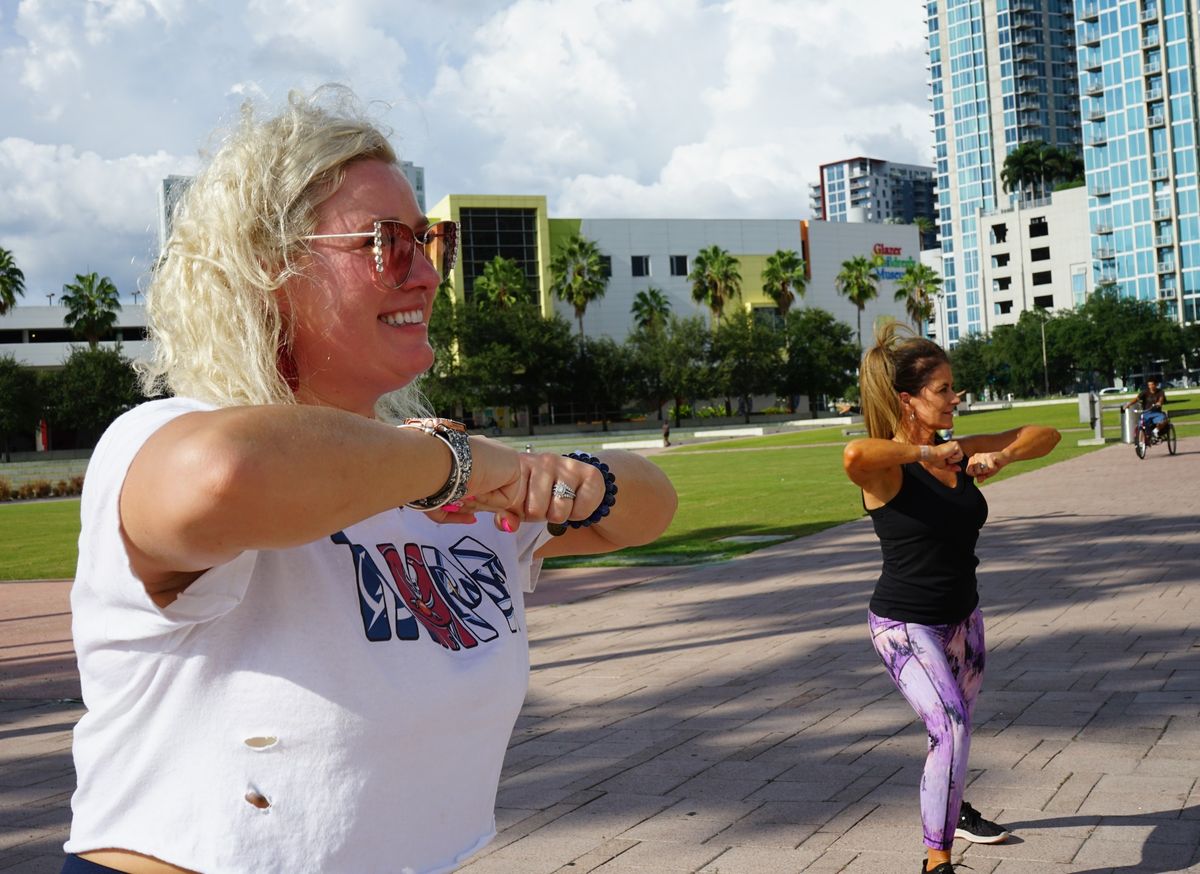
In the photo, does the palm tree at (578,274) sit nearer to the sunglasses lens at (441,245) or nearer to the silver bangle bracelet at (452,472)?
the sunglasses lens at (441,245)

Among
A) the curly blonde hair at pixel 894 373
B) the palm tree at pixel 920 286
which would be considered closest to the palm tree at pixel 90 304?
the palm tree at pixel 920 286

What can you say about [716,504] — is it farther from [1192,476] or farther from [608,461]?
[608,461]

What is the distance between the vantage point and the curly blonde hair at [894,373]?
14.5 feet

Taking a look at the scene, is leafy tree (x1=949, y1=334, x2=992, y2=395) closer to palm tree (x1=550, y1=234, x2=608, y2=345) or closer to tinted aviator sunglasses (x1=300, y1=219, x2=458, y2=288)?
palm tree (x1=550, y1=234, x2=608, y2=345)

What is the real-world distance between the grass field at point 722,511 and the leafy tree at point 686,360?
40.1m

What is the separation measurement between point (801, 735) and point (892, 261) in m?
112

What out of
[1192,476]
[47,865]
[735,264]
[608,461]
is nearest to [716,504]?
[1192,476]

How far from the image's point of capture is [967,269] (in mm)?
141625

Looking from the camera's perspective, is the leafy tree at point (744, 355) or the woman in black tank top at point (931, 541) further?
the leafy tree at point (744, 355)

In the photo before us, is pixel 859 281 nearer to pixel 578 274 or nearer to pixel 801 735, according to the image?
pixel 578 274

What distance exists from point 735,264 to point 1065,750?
83.8 meters

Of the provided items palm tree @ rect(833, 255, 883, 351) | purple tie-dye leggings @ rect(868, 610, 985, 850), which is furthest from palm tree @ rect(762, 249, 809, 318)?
purple tie-dye leggings @ rect(868, 610, 985, 850)

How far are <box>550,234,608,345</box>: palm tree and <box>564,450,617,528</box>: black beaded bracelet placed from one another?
8158 cm

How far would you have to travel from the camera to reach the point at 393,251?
1.86m
